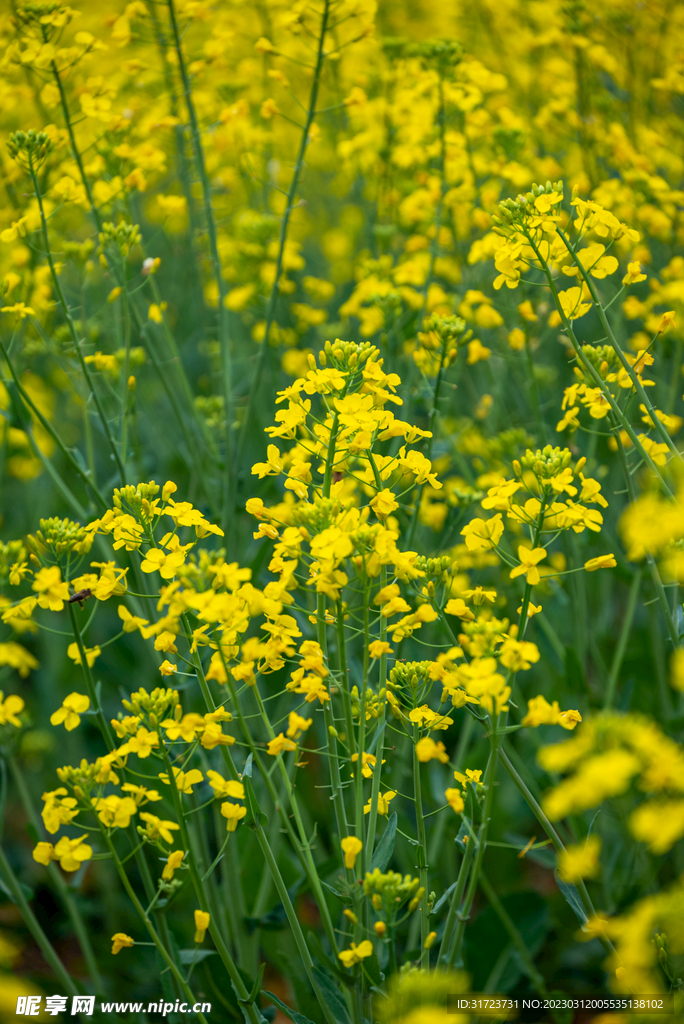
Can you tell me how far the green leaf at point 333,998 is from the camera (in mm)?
1535

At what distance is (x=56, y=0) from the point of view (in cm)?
225

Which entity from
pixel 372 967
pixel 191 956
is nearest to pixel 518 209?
pixel 372 967

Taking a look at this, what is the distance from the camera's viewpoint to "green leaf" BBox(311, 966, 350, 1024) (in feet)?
5.04

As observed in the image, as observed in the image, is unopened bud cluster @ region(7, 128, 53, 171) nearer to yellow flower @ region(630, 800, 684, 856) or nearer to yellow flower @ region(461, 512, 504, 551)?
yellow flower @ region(461, 512, 504, 551)

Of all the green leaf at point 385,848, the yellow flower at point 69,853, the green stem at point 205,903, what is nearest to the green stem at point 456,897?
the green leaf at point 385,848

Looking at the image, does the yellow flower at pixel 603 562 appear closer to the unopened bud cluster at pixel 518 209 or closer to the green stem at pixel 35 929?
the unopened bud cluster at pixel 518 209

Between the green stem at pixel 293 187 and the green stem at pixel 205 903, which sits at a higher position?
the green stem at pixel 293 187

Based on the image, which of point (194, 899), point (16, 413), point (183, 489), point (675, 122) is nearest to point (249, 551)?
point (183, 489)

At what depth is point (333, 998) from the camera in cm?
154

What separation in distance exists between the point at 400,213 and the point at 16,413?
2060 millimetres

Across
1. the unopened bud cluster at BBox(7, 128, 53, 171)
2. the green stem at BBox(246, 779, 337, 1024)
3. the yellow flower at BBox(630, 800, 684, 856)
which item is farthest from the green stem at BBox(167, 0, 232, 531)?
the yellow flower at BBox(630, 800, 684, 856)

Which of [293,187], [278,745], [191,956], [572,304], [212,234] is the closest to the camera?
[278,745]

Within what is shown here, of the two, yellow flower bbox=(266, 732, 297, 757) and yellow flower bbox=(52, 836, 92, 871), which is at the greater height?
yellow flower bbox=(266, 732, 297, 757)

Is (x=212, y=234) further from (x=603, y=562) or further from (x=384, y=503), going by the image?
(x=603, y=562)
